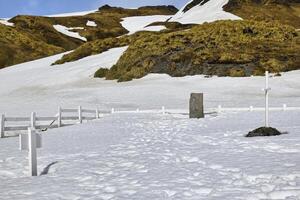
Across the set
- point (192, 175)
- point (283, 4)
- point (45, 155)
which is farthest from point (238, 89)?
point (283, 4)

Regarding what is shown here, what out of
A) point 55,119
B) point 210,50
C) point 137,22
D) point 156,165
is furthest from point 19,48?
point 156,165

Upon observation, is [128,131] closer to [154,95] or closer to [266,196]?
[266,196]

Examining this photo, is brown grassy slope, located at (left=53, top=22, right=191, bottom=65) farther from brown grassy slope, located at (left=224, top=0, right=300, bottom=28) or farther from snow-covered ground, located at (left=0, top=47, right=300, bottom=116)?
brown grassy slope, located at (left=224, top=0, right=300, bottom=28)

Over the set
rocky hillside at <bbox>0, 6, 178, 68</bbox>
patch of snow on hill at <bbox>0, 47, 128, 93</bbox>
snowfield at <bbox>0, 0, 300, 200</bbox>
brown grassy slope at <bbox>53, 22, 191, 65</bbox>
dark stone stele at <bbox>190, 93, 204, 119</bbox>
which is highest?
rocky hillside at <bbox>0, 6, 178, 68</bbox>

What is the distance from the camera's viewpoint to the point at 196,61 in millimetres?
56844

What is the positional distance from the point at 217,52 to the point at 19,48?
5554cm

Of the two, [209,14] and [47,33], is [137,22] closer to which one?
[47,33]

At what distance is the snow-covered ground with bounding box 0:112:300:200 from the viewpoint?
827 cm

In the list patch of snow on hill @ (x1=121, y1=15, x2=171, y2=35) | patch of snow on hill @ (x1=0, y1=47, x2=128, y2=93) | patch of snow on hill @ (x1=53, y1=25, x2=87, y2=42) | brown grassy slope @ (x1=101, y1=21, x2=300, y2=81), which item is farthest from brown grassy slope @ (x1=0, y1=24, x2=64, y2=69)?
brown grassy slope @ (x1=101, y1=21, x2=300, y2=81)

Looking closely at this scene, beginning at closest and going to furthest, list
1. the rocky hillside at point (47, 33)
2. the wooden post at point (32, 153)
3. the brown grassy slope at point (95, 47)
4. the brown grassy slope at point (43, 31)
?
the wooden post at point (32, 153)
the brown grassy slope at point (95, 47)
the rocky hillside at point (47, 33)
the brown grassy slope at point (43, 31)

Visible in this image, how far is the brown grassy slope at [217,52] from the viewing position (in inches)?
2167

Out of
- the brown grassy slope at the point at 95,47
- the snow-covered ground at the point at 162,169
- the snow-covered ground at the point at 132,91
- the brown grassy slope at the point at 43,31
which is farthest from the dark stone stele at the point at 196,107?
the brown grassy slope at the point at 43,31

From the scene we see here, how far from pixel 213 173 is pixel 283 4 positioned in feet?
337

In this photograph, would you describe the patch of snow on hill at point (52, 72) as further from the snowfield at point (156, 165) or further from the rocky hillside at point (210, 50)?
the snowfield at point (156, 165)
